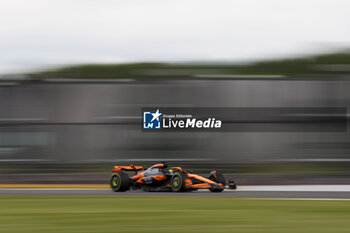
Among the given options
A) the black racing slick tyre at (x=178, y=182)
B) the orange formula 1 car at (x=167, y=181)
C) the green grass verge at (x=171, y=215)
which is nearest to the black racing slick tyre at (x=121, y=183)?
the orange formula 1 car at (x=167, y=181)

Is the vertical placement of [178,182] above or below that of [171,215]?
below

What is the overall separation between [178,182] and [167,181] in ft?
1.69

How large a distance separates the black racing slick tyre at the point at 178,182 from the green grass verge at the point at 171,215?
1.58 meters

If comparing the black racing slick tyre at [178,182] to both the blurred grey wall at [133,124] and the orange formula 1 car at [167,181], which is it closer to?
the orange formula 1 car at [167,181]

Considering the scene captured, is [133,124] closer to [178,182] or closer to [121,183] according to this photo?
[121,183]

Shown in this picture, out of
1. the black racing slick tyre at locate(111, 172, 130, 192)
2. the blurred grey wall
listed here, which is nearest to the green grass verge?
the black racing slick tyre at locate(111, 172, 130, 192)

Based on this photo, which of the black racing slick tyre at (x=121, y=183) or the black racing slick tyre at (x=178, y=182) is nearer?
the black racing slick tyre at (x=178, y=182)

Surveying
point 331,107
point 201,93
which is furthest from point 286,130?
point 201,93

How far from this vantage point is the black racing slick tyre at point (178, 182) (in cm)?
1353

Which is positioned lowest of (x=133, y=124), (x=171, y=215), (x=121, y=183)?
(x=121, y=183)

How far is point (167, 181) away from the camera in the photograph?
14.0 m

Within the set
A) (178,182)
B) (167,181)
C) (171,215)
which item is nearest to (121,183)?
(167,181)

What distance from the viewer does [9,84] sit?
18.4 meters

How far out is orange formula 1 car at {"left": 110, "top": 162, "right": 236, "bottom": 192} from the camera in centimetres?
1356
